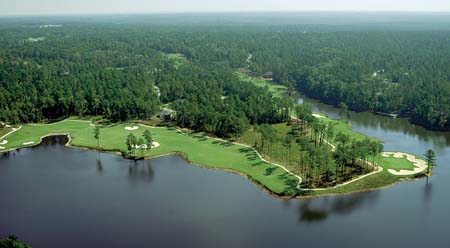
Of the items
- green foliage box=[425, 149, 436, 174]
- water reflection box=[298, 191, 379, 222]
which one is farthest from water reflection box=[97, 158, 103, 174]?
green foliage box=[425, 149, 436, 174]

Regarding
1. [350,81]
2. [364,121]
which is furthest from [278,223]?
[350,81]

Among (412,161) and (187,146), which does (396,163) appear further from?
(187,146)

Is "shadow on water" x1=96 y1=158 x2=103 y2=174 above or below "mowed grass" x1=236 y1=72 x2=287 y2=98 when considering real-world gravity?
below

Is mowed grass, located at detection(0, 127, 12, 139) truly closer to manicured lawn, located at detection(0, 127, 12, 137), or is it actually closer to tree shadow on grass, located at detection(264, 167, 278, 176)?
manicured lawn, located at detection(0, 127, 12, 137)

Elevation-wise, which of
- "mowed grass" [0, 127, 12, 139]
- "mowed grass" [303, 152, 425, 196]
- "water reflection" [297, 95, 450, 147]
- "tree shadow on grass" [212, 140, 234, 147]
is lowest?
"water reflection" [297, 95, 450, 147]

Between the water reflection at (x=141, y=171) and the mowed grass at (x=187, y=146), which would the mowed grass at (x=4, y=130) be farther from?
the water reflection at (x=141, y=171)

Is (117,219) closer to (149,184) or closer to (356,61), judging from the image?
(149,184)
